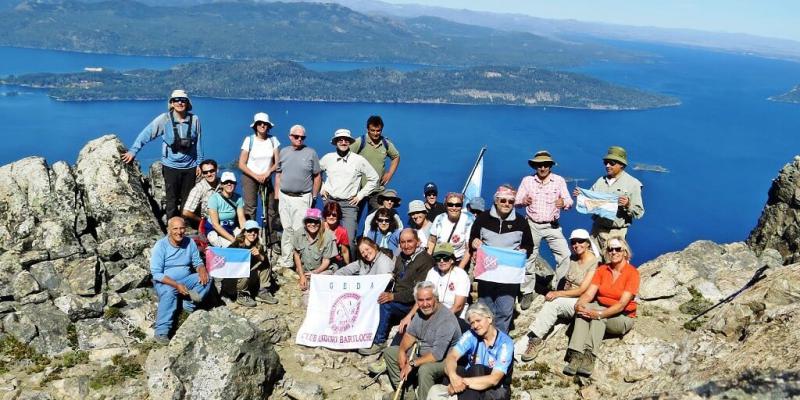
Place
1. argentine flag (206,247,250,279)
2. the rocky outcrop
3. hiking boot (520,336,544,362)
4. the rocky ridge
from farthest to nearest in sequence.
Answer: the rocky outcrop, argentine flag (206,247,250,279), hiking boot (520,336,544,362), the rocky ridge

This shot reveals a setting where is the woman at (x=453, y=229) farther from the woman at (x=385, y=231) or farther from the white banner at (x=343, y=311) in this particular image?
the white banner at (x=343, y=311)

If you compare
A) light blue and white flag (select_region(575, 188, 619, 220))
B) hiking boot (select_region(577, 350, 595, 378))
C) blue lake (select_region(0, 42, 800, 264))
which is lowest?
blue lake (select_region(0, 42, 800, 264))

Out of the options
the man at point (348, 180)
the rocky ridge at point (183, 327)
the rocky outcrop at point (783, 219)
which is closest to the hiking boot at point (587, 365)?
the rocky ridge at point (183, 327)

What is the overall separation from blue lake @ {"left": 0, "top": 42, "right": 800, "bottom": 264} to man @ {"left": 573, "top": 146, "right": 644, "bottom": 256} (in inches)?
2628

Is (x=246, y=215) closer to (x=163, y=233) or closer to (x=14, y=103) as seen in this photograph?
(x=163, y=233)

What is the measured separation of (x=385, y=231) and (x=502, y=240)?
195 centimetres

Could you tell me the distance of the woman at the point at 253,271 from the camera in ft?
28.3

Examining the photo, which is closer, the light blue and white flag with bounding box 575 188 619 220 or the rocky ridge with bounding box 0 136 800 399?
the rocky ridge with bounding box 0 136 800 399

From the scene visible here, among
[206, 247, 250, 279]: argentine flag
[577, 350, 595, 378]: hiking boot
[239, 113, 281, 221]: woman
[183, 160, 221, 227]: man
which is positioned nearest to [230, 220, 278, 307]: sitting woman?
[206, 247, 250, 279]: argentine flag

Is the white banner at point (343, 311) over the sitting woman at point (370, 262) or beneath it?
beneath

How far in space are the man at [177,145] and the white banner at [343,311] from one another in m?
3.92

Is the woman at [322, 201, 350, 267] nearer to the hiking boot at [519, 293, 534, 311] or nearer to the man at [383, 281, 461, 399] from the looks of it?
the man at [383, 281, 461, 399]

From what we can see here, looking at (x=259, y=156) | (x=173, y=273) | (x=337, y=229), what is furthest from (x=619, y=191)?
(x=173, y=273)

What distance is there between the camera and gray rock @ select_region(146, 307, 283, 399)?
641cm
